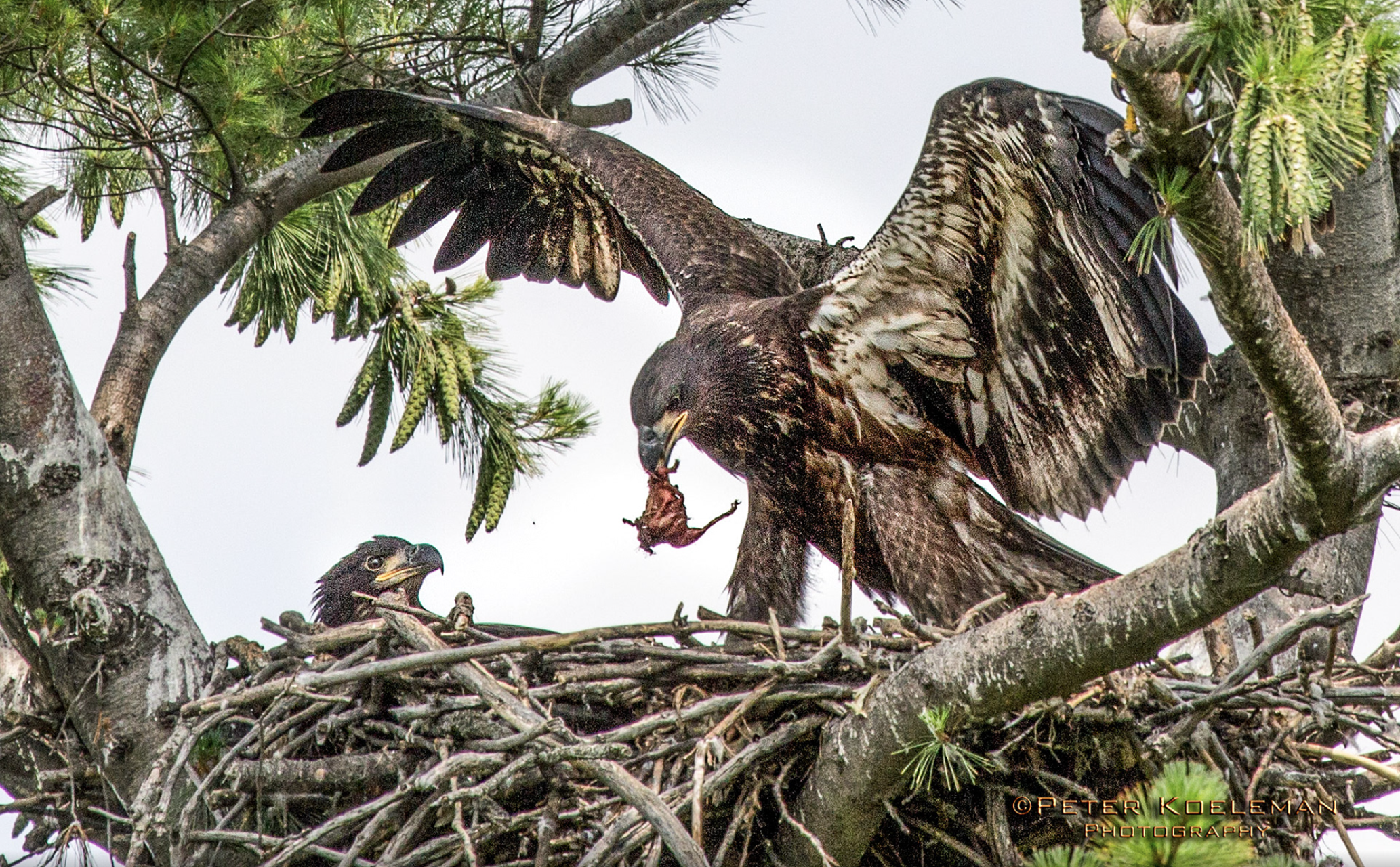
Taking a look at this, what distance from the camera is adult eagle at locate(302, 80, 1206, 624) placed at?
3.89 metres

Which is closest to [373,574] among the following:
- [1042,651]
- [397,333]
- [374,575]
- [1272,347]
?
[374,575]

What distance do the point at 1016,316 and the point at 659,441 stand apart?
1.28 metres

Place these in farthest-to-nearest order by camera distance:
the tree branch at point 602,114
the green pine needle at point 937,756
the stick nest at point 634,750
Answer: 1. the tree branch at point 602,114
2. the stick nest at point 634,750
3. the green pine needle at point 937,756

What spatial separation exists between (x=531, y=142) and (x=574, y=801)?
135 inches

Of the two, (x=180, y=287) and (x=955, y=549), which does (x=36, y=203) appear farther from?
(x=955, y=549)

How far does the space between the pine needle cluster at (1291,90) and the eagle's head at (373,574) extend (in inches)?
165

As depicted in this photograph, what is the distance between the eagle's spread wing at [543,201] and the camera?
17.9 ft

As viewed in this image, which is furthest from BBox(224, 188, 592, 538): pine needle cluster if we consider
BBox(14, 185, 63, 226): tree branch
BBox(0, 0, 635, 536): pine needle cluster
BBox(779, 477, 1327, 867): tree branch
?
BBox(779, 477, 1327, 867): tree branch

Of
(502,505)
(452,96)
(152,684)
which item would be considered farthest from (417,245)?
(152,684)

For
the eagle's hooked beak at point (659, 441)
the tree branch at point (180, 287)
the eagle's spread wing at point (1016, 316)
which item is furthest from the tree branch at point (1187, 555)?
the tree branch at point (180, 287)

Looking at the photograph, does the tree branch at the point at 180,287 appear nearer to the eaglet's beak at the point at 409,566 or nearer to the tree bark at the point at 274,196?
the tree bark at the point at 274,196

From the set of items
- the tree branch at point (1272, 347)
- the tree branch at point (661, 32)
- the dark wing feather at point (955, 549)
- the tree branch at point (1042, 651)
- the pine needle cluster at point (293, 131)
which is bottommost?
the tree branch at point (1042, 651)

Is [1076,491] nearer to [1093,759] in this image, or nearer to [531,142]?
[1093,759]

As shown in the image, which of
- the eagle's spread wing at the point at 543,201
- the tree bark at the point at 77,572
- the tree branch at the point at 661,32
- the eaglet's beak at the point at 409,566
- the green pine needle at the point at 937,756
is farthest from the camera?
the tree branch at the point at 661,32
